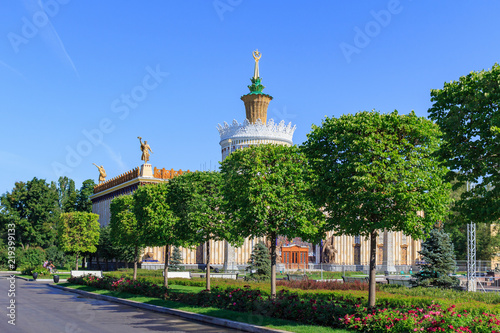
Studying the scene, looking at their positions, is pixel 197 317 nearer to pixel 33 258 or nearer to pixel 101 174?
pixel 33 258

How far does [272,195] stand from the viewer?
77.5 ft

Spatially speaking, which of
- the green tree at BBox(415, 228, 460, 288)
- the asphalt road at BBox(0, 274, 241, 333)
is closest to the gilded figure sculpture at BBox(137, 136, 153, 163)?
the asphalt road at BBox(0, 274, 241, 333)

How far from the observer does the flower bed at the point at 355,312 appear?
15.5m

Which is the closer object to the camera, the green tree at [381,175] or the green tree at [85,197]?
the green tree at [381,175]

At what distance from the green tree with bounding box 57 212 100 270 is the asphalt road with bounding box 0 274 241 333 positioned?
36.1 m

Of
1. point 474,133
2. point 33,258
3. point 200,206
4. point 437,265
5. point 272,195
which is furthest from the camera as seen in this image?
point 33,258

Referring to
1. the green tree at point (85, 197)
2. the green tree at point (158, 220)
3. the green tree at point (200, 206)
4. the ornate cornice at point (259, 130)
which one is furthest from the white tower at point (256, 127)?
the green tree at point (200, 206)

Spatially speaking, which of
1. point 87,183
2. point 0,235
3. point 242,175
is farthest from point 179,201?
point 87,183

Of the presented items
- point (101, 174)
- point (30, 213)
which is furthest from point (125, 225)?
point (101, 174)

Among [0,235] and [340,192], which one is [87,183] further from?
[340,192]

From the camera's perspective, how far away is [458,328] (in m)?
14.8

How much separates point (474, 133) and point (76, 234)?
190 ft

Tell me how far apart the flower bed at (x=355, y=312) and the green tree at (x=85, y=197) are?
85.3 m

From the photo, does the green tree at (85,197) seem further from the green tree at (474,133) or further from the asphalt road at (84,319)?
the green tree at (474,133)
